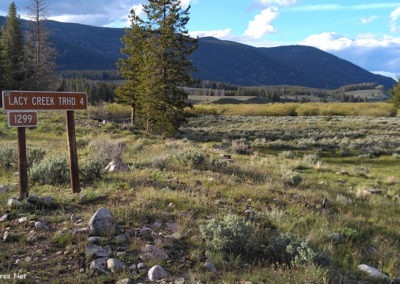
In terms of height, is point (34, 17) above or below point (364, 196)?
above

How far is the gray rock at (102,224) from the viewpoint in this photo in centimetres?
463

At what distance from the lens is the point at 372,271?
4488 mm

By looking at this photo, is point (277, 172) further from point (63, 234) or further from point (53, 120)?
point (53, 120)

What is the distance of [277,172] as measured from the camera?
34.8ft

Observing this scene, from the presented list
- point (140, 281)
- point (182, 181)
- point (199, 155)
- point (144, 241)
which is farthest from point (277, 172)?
point (140, 281)

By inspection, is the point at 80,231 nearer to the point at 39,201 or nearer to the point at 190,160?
A: the point at 39,201

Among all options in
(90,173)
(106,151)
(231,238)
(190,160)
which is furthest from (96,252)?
(106,151)

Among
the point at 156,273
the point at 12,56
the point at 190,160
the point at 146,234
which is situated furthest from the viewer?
the point at 12,56

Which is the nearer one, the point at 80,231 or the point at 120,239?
the point at 120,239

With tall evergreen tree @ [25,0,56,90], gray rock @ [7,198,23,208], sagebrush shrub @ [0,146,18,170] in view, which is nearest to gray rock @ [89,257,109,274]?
gray rock @ [7,198,23,208]

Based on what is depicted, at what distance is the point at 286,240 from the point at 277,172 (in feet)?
19.5

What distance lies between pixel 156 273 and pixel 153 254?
1.36 feet

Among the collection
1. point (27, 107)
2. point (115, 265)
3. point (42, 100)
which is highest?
point (42, 100)

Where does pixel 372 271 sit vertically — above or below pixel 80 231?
below
